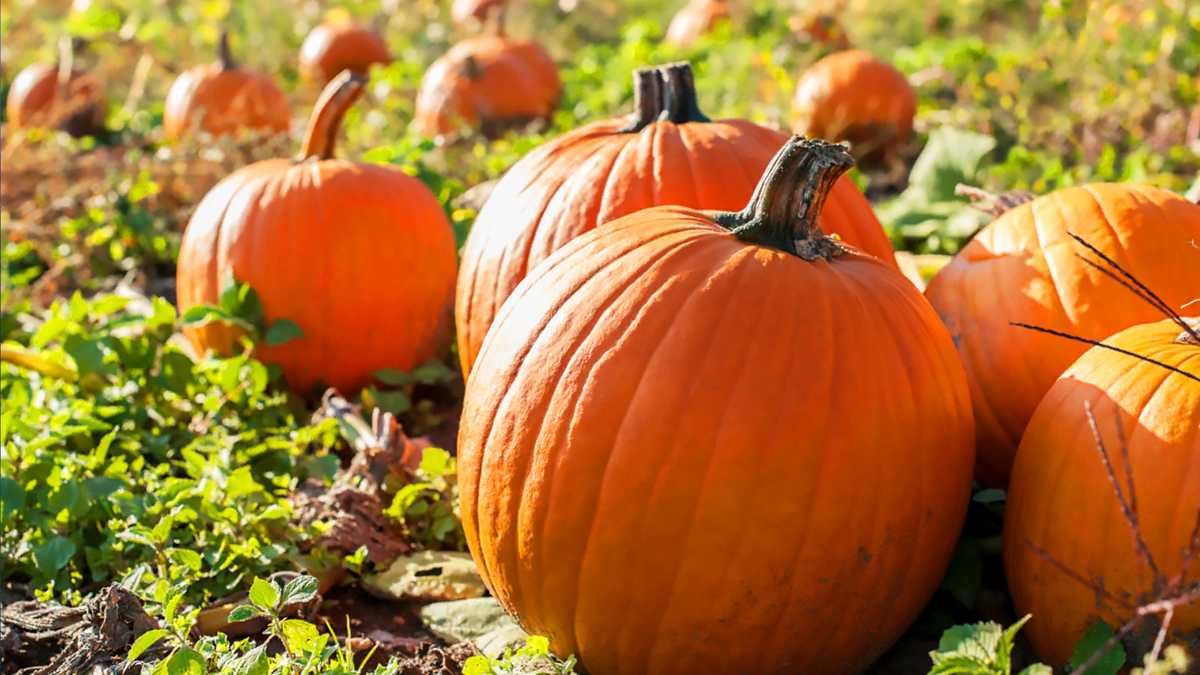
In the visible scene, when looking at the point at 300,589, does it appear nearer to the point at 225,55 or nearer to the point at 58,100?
the point at 58,100

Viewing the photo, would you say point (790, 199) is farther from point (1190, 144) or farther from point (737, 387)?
point (1190, 144)

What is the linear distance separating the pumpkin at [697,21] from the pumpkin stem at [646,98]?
6.58 m

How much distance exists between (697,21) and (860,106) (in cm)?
400

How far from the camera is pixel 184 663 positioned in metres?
2.15

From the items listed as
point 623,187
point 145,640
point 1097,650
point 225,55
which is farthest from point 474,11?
point 1097,650

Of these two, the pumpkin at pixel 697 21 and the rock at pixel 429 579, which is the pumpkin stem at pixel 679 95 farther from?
the pumpkin at pixel 697 21

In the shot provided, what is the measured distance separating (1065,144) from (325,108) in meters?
3.39

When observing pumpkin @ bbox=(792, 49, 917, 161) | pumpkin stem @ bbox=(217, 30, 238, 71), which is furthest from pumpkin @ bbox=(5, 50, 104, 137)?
pumpkin @ bbox=(792, 49, 917, 161)

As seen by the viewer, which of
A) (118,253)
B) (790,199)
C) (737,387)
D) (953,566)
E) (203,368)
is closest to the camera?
(737,387)

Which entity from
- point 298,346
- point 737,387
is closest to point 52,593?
point 298,346

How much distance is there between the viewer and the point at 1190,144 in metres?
5.74

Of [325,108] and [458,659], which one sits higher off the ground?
[325,108]

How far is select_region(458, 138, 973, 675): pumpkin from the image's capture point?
7.20 ft

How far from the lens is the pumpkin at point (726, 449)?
7.20 ft
